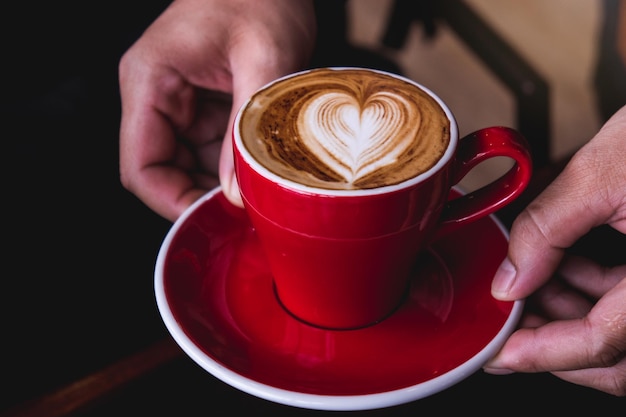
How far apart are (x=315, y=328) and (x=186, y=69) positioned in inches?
21.2

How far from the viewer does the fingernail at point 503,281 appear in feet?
2.50

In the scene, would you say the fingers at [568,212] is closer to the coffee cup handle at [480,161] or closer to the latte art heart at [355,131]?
the coffee cup handle at [480,161]

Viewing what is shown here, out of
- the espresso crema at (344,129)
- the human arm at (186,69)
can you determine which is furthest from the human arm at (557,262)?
the human arm at (186,69)

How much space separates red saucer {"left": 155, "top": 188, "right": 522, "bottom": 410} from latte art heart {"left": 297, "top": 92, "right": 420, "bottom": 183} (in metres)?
0.24

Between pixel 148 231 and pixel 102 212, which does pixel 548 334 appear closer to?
pixel 148 231

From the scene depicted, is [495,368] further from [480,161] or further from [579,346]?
[480,161]

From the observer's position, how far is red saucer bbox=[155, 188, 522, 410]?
676mm

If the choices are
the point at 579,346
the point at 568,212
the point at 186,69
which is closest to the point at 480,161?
the point at 568,212

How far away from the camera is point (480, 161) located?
0.71 metres

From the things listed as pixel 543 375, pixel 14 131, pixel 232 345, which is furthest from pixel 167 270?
pixel 14 131

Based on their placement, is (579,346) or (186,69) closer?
(579,346)

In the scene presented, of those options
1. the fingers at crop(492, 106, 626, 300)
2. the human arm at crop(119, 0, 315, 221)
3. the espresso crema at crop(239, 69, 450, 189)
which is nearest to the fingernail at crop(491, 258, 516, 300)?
the fingers at crop(492, 106, 626, 300)

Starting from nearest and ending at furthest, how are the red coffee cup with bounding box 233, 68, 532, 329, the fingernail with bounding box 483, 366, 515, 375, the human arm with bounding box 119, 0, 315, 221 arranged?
the red coffee cup with bounding box 233, 68, 532, 329 < the fingernail with bounding box 483, 366, 515, 375 < the human arm with bounding box 119, 0, 315, 221

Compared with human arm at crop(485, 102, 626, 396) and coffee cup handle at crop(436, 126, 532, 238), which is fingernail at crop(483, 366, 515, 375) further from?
coffee cup handle at crop(436, 126, 532, 238)
